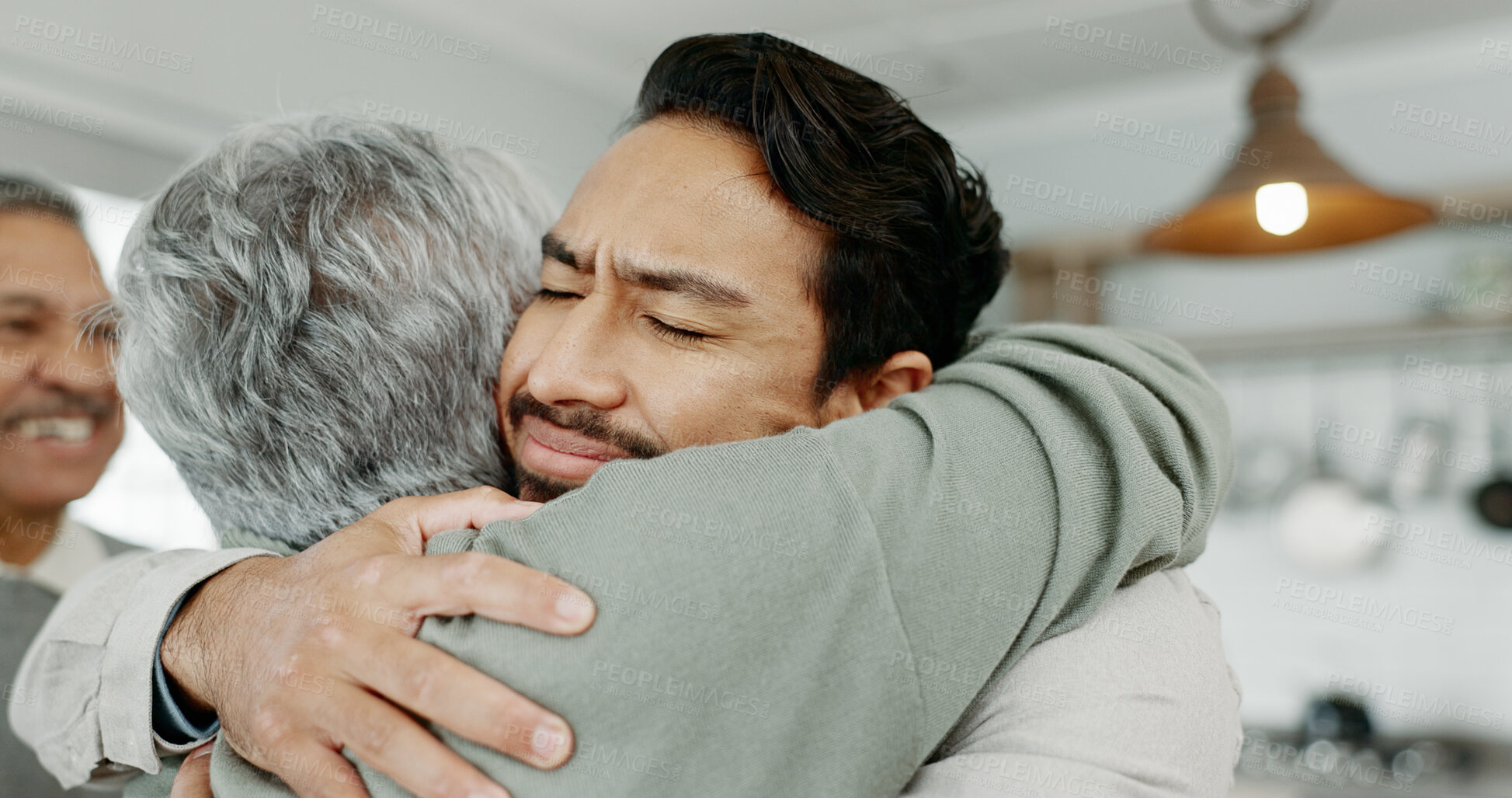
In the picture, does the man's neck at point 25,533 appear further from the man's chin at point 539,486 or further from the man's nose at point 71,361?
the man's chin at point 539,486

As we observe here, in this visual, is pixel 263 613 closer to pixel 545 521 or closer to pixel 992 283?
pixel 545 521

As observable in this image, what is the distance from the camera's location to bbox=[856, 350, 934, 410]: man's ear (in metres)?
1.21

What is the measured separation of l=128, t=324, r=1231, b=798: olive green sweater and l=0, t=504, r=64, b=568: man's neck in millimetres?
1019

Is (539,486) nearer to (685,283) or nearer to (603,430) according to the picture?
(603,430)

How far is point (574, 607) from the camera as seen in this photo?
2.21 feet

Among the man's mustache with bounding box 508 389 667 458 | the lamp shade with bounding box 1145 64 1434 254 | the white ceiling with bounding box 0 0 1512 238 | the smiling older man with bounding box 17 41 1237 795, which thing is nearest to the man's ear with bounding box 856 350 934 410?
the smiling older man with bounding box 17 41 1237 795

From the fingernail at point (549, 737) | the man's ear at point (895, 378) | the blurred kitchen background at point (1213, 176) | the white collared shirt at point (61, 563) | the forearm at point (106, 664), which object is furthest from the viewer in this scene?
the blurred kitchen background at point (1213, 176)

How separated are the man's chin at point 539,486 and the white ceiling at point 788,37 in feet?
6.10

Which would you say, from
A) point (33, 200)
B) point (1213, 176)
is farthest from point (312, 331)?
point (1213, 176)

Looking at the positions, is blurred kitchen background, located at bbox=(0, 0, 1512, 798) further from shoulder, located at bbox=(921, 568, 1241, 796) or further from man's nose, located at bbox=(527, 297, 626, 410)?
shoulder, located at bbox=(921, 568, 1241, 796)

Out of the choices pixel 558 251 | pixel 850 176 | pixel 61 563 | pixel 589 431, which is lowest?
pixel 61 563

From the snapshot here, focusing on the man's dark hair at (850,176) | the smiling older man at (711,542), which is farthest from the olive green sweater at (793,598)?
the man's dark hair at (850,176)

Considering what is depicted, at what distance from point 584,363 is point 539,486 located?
0.15 meters

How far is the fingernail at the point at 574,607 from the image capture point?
2.21 ft
